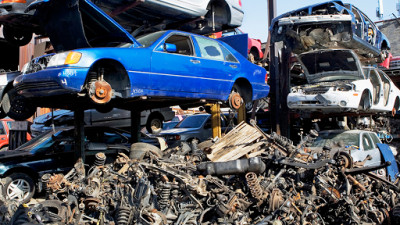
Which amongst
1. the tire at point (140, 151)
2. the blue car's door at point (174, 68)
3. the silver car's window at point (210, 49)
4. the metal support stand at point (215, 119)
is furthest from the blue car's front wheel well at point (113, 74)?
the metal support stand at point (215, 119)

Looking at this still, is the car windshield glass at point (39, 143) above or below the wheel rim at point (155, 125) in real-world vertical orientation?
above

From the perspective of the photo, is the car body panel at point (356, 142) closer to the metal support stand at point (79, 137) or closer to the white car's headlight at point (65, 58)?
the metal support stand at point (79, 137)

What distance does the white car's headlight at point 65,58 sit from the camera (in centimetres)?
540

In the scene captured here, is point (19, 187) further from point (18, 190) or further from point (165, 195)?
point (165, 195)

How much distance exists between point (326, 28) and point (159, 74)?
5498mm

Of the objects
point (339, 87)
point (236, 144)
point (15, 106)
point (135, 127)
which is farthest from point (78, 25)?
point (339, 87)

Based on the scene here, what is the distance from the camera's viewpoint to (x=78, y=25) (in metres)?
5.96

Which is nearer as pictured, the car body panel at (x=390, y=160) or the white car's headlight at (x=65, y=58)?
Answer: the white car's headlight at (x=65, y=58)

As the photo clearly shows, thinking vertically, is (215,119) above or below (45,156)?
above

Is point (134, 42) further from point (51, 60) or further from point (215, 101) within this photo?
point (215, 101)

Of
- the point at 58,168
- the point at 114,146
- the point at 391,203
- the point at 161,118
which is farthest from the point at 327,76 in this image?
the point at 58,168

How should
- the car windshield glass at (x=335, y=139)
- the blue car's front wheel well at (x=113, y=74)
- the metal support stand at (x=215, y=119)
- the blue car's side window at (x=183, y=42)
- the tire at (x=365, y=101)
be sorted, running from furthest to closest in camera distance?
the tire at (x=365, y=101), the metal support stand at (x=215, y=119), the car windshield glass at (x=335, y=139), the blue car's side window at (x=183, y=42), the blue car's front wheel well at (x=113, y=74)

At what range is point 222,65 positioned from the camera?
738cm

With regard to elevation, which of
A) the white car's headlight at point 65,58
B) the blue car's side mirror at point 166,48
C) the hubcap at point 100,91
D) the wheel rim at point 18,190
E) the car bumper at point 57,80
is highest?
the blue car's side mirror at point 166,48
